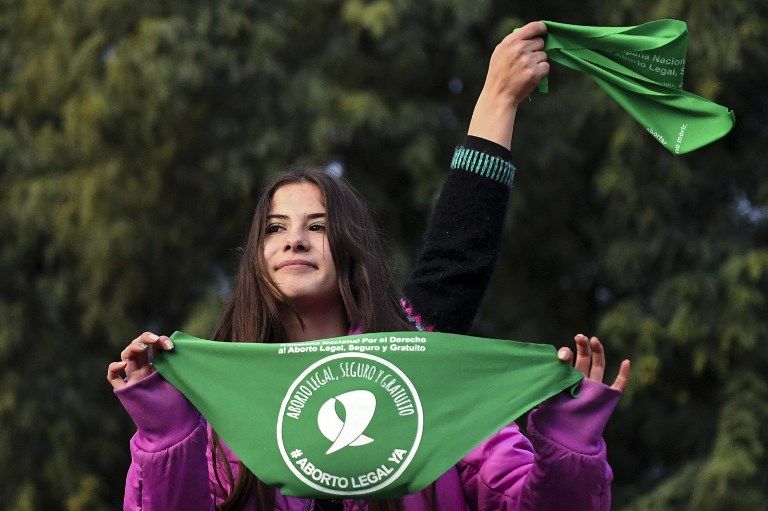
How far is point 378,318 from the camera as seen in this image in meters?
3.01

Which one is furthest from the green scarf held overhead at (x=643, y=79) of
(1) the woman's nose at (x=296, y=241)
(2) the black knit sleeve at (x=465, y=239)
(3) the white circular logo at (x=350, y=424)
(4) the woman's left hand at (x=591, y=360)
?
(3) the white circular logo at (x=350, y=424)

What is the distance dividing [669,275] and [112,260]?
2482mm

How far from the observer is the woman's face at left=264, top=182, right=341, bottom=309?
2.97m

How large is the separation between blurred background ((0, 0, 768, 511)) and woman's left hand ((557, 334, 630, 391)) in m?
3.93

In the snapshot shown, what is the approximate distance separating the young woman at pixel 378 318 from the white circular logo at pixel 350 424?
0.14 meters

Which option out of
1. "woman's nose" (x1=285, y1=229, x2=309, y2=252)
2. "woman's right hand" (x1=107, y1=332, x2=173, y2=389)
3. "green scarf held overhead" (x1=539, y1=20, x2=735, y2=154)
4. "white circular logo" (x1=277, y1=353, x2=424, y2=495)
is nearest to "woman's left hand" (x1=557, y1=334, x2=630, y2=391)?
"white circular logo" (x1=277, y1=353, x2=424, y2=495)

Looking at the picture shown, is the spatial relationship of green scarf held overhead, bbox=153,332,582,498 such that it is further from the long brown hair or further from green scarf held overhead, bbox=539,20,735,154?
green scarf held overhead, bbox=539,20,735,154

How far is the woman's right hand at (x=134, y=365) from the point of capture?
8.90 feet

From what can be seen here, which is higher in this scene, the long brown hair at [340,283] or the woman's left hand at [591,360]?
the long brown hair at [340,283]

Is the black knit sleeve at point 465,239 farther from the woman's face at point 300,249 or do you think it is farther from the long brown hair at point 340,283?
the woman's face at point 300,249

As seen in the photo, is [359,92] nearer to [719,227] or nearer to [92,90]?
[92,90]

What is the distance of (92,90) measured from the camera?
709 cm

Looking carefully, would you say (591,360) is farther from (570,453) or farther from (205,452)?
(205,452)

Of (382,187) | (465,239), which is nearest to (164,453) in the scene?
(465,239)
